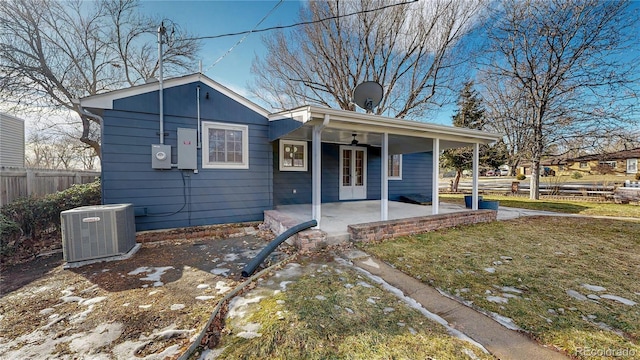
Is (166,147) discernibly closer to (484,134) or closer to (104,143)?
(104,143)

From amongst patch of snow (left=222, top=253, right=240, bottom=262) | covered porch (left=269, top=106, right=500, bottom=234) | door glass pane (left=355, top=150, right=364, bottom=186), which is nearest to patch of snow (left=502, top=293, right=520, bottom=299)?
covered porch (left=269, top=106, right=500, bottom=234)

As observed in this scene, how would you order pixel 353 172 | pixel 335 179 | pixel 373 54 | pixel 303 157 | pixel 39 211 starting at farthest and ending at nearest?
pixel 373 54 → pixel 353 172 → pixel 335 179 → pixel 303 157 → pixel 39 211

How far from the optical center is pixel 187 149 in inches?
203

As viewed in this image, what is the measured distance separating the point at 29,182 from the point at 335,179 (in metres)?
7.33

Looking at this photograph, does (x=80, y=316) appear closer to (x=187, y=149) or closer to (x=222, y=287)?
(x=222, y=287)

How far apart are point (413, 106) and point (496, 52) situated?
5.12m

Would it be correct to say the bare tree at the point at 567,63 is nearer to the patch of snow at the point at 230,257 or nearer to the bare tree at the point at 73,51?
the patch of snow at the point at 230,257

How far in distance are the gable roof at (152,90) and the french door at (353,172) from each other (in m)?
3.45

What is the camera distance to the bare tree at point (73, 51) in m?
7.71

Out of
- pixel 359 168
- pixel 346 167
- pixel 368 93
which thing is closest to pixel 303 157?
pixel 346 167

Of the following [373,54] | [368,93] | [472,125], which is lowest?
[368,93]

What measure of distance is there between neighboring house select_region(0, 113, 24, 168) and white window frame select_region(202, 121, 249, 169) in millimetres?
6065

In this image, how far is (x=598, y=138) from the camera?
11086 mm

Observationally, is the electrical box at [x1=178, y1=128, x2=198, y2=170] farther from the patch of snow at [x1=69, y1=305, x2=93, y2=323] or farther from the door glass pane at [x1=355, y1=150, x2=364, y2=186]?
the door glass pane at [x1=355, y1=150, x2=364, y2=186]
